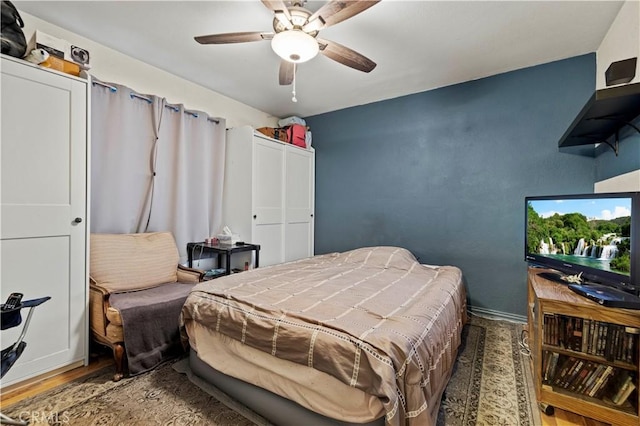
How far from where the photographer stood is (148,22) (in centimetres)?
220

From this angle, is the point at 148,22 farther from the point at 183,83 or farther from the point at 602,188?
the point at 602,188

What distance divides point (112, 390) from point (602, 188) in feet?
12.8

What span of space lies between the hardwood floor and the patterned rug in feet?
0.22

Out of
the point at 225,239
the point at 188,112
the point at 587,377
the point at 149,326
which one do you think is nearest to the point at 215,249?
the point at 225,239

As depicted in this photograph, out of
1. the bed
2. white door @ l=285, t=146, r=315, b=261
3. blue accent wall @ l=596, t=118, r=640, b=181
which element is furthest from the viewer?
white door @ l=285, t=146, r=315, b=261

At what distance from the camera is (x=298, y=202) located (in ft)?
13.5

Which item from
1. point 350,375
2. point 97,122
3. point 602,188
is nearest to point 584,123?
point 602,188

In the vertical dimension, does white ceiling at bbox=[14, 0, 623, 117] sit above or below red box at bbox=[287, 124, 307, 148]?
above

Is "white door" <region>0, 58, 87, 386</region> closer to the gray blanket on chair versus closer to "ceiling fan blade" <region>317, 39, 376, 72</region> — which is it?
the gray blanket on chair

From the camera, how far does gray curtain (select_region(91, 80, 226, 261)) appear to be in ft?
8.05

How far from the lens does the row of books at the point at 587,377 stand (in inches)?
58.2

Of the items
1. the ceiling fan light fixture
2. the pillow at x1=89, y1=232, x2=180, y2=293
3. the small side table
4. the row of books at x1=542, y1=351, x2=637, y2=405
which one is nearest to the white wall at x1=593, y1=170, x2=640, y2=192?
the row of books at x1=542, y1=351, x2=637, y2=405

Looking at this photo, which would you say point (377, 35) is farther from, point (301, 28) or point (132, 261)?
point (132, 261)

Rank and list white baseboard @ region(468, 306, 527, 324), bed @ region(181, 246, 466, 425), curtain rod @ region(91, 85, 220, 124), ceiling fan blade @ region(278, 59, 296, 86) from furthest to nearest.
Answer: white baseboard @ region(468, 306, 527, 324)
curtain rod @ region(91, 85, 220, 124)
ceiling fan blade @ region(278, 59, 296, 86)
bed @ region(181, 246, 466, 425)
